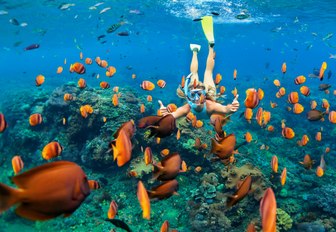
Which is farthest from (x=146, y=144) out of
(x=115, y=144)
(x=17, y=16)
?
(x=17, y=16)

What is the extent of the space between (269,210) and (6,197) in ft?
→ 7.00

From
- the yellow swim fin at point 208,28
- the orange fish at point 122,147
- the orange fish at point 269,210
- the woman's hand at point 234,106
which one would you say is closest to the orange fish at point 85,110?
the yellow swim fin at point 208,28

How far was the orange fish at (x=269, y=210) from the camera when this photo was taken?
2438 millimetres

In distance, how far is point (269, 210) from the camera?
8.02ft

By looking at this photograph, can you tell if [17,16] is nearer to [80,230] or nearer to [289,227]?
[80,230]

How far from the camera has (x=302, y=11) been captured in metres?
33.0

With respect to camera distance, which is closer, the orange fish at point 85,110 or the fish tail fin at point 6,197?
the fish tail fin at point 6,197

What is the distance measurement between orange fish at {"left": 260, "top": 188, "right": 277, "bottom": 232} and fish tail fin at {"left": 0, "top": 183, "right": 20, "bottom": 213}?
204 cm

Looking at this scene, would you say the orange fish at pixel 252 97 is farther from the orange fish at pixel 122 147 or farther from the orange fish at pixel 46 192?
the orange fish at pixel 46 192

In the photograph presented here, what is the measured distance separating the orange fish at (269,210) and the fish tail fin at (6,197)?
204 centimetres

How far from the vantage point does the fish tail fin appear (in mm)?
1754

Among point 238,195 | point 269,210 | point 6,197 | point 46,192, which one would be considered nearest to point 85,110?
point 238,195

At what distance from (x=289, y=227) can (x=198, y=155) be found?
417 centimetres

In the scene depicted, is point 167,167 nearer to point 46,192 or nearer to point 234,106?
point 46,192
